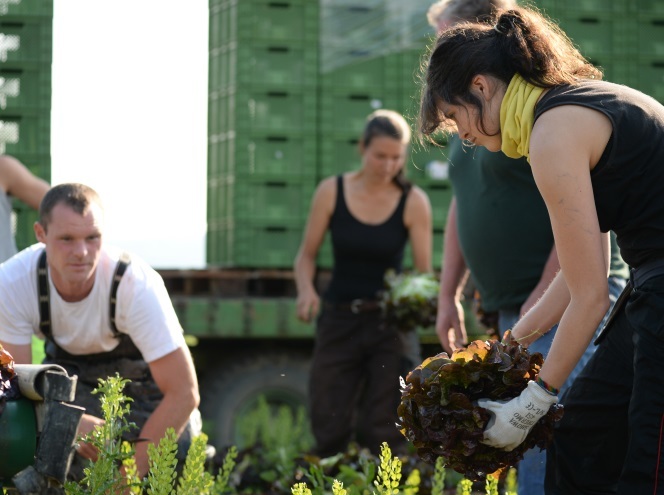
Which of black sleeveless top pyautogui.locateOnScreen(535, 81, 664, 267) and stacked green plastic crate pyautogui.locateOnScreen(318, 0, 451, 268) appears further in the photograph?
stacked green plastic crate pyautogui.locateOnScreen(318, 0, 451, 268)

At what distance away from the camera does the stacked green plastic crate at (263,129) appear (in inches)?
363

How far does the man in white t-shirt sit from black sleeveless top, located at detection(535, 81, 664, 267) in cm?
184

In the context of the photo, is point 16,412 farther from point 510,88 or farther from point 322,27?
point 322,27

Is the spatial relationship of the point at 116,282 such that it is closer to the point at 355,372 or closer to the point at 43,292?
the point at 43,292

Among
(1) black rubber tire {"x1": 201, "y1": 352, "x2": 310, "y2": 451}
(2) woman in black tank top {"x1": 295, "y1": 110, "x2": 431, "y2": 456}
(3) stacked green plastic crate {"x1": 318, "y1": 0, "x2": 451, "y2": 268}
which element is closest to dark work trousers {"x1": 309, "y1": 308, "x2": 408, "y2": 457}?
(2) woman in black tank top {"x1": 295, "y1": 110, "x2": 431, "y2": 456}

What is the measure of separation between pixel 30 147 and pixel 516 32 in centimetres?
649

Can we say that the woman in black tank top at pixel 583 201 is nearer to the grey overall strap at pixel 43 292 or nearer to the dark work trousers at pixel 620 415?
the dark work trousers at pixel 620 415

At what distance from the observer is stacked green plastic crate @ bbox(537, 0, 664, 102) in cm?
981

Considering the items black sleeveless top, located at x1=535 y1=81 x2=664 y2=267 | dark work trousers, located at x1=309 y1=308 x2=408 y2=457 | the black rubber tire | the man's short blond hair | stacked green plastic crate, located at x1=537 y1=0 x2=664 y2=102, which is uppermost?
stacked green plastic crate, located at x1=537 y1=0 x2=664 y2=102

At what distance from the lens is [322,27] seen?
9.41 metres

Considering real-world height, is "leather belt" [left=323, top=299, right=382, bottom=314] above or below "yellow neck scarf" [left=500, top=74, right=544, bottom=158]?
below

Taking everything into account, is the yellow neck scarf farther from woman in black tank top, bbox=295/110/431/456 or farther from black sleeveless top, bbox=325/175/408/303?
black sleeveless top, bbox=325/175/408/303

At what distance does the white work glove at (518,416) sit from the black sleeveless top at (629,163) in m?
0.47

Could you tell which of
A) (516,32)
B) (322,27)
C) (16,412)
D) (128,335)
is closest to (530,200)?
(516,32)
